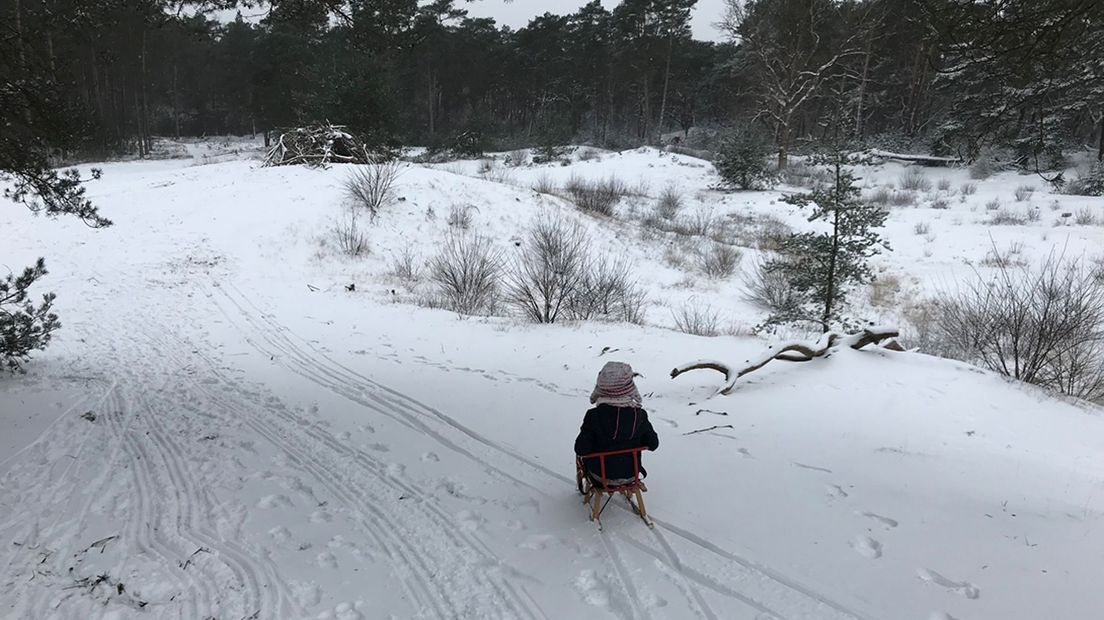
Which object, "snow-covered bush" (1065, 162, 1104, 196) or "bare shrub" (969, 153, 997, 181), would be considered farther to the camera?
"bare shrub" (969, 153, 997, 181)

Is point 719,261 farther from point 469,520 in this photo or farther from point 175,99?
point 175,99

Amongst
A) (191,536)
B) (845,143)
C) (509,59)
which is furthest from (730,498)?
(509,59)

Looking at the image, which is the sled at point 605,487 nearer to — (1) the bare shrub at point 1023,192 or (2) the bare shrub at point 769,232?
(2) the bare shrub at point 769,232

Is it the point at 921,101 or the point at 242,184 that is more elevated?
the point at 921,101

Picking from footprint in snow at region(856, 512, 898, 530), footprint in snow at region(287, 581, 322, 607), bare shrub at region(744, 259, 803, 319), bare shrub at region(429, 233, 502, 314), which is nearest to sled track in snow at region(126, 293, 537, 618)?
footprint in snow at region(287, 581, 322, 607)

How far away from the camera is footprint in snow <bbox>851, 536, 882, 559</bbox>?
10.6ft

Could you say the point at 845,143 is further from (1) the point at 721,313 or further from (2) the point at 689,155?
(2) the point at 689,155

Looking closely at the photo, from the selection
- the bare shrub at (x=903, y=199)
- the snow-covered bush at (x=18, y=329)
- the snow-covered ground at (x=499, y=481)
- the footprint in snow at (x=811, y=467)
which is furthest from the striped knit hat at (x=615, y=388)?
the bare shrub at (x=903, y=199)

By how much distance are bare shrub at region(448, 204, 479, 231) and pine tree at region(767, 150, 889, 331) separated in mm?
10867

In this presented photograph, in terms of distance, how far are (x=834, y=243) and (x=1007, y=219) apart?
1423 cm

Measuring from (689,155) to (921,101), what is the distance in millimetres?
14838

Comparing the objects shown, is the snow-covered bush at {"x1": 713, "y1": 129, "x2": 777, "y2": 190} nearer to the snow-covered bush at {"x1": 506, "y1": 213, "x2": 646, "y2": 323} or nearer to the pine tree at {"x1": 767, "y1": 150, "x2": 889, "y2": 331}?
the snow-covered bush at {"x1": 506, "y1": 213, "x2": 646, "y2": 323}

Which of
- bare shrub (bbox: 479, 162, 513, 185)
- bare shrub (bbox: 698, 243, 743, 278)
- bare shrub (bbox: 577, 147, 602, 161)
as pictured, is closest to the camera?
bare shrub (bbox: 698, 243, 743, 278)

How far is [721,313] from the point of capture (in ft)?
41.0
